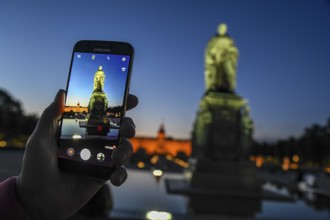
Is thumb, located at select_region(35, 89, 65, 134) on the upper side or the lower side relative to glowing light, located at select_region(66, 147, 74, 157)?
upper

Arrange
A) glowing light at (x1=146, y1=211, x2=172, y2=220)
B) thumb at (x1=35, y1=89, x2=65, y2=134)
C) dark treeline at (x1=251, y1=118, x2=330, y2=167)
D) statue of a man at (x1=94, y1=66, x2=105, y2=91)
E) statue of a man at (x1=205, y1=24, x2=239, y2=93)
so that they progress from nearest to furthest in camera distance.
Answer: thumb at (x1=35, y1=89, x2=65, y2=134) < statue of a man at (x1=94, y1=66, x2=105, y2=91) < glowing light at (x1=146, y1=211, x2=172, y2=220) < statue of a man at (x1=205, y1=24, x2=239, y2=93) < dark treeline at (x1=251, y1=118, x2=330, y2=167)

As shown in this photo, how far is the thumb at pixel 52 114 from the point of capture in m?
2.08

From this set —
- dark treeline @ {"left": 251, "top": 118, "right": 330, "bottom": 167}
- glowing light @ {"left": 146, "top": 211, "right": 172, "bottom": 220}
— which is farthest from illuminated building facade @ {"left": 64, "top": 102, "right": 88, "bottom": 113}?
dark treeline @ {"left": 251, "top": 118, "right": 330, "bottom": 167}

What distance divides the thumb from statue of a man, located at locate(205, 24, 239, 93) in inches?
628

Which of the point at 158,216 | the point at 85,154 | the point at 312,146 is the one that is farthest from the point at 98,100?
the point at 312,146

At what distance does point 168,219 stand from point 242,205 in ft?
20.9

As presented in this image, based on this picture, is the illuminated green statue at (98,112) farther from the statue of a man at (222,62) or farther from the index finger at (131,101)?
the statue of a man at (222,62)

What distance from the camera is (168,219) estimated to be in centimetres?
848

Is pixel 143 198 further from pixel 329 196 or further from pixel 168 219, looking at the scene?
pixel 329 196

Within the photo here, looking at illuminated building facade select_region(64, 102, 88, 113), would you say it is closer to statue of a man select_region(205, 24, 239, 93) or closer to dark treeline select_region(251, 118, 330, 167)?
statue of a man select_region(205, 24, 239, 93)

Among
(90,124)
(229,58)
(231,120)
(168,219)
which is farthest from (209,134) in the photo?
(90,124)

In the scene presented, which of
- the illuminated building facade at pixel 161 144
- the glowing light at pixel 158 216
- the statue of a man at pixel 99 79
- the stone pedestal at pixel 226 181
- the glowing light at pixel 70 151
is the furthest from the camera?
the illuminated building facade at pixel 161 144

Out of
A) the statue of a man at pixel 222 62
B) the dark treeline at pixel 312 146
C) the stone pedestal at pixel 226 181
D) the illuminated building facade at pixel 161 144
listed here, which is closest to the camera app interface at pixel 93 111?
the stone pedestal at pixel 226 181

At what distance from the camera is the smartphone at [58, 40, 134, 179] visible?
2.18 m
